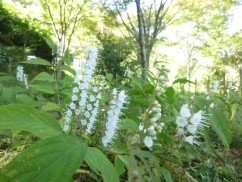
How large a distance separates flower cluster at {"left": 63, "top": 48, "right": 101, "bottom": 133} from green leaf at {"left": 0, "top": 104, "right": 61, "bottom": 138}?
22cm

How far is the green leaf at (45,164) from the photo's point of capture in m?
0.74

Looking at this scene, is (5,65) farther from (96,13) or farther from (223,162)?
(223,162)

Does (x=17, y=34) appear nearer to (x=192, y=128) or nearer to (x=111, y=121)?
(x=111, y=121)

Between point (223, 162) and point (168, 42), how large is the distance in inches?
629

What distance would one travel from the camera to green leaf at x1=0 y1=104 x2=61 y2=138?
2.89ft

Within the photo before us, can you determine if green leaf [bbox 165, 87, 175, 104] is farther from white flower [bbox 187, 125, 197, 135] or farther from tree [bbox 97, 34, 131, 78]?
tree [bbox 97, 34, 131, 78]

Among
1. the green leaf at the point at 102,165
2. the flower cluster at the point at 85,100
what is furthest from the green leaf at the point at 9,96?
the green leaf at the point at 102,165

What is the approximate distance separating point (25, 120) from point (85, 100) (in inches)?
14.6

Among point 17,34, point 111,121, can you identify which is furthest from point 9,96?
point 17,34

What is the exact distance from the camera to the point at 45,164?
76 centimetres

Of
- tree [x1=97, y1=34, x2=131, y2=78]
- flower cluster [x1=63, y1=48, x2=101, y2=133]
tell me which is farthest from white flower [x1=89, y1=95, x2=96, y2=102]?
tree [x1=97, y1=34, x2=131, y2=78]

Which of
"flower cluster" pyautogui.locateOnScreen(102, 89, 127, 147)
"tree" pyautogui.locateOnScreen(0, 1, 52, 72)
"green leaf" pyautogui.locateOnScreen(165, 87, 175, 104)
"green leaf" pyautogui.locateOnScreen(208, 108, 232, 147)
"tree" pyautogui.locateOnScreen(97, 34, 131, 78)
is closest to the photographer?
"flower cluster" pyautogui.locateOnScreen(102, 89, 127, 147)

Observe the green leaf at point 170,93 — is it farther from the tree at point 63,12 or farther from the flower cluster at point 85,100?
the tree at point 63,12

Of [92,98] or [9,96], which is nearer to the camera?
[92,98]
